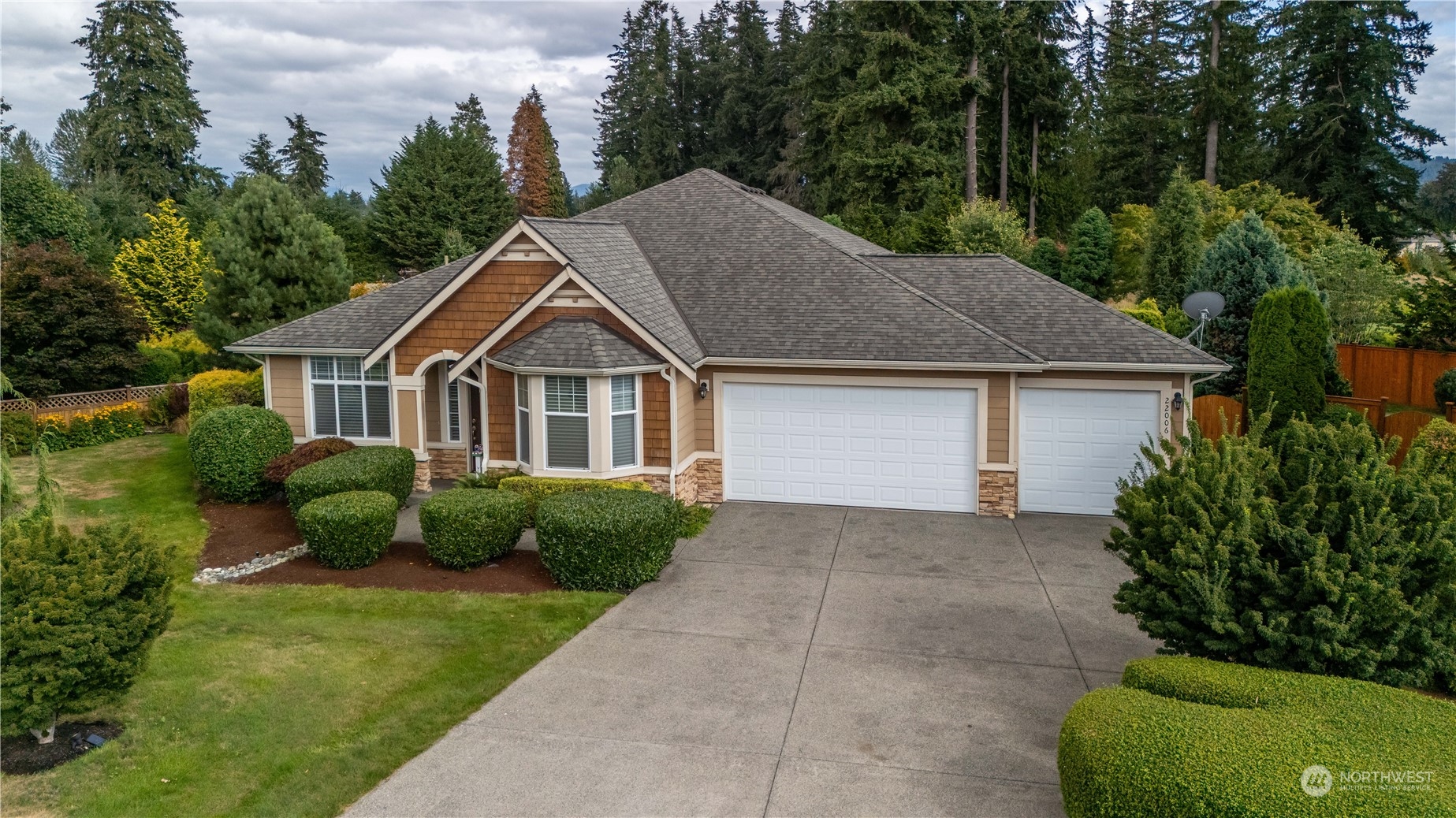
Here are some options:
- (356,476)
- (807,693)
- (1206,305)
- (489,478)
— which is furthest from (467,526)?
(1206,305)

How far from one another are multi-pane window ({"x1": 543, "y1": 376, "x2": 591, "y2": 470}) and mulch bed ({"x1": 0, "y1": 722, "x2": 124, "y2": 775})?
7.57m

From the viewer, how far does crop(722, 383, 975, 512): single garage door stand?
50.8ft

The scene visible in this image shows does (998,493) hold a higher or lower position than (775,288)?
lower

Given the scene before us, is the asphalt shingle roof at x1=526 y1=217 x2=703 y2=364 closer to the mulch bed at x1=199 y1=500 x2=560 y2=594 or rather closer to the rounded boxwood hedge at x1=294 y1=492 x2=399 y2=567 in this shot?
the mulch bed at x1=199 y1=500 x2=560 y2=594

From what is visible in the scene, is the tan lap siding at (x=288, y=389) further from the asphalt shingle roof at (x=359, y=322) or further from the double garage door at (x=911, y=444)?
the double garage door at (x=911, y=444)

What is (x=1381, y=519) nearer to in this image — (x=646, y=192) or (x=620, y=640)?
(x=620, y=640)

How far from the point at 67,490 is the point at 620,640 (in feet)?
39.1

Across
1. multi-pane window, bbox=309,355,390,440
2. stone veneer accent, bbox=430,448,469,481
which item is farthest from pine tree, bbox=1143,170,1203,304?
multi-pane window, bbox=309,355,390,440

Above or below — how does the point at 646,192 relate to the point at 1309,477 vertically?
above

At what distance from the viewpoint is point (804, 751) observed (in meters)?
7.67

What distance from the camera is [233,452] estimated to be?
15.6 meters

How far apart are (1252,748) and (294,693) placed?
7.86m

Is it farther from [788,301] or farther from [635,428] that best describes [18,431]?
[788,301]

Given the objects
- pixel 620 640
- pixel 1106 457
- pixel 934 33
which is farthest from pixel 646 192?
pixel 934 33
